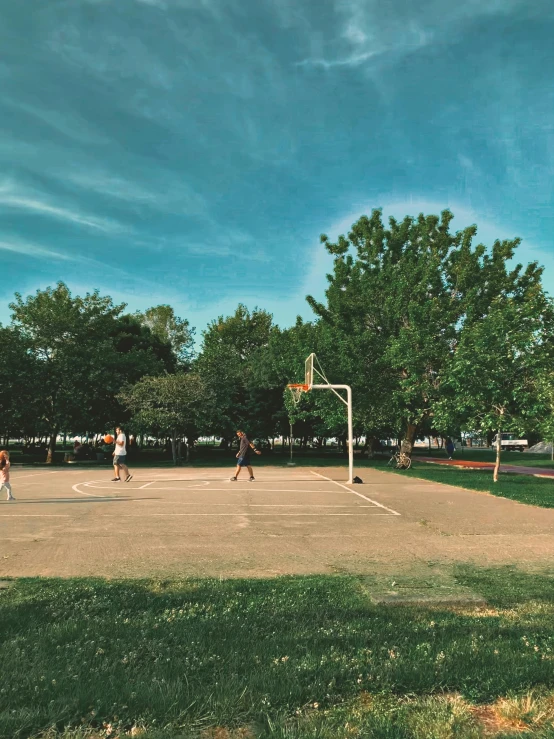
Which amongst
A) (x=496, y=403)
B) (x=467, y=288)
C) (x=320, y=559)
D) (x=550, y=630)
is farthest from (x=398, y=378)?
(x=550, y=630)

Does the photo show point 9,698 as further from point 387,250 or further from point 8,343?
point 8,343

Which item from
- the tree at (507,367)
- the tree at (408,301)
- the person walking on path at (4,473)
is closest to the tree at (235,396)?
the tree at (408,301)

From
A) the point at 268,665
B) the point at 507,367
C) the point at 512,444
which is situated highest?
the point at 507,367

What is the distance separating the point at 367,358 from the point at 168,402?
41.3 feet

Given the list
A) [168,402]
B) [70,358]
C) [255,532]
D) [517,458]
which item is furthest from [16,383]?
[517,458]

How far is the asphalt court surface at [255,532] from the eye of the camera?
7.24m

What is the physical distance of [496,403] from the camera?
20703 millimetres

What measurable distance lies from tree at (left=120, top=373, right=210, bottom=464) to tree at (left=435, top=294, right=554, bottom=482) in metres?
17.9

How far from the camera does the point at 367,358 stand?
28391 mm

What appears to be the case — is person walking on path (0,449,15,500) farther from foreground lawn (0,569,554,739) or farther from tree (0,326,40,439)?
tree (0,326,40,439)

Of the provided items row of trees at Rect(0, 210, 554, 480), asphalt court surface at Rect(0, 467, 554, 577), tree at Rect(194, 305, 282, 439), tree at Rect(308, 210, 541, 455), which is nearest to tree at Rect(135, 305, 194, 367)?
tree at Rect(194, 305, 282, 439)

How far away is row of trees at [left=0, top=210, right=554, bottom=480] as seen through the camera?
2025 centimetres

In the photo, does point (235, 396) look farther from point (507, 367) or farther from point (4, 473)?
point (4, 473)

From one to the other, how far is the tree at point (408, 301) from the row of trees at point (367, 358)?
71mm
